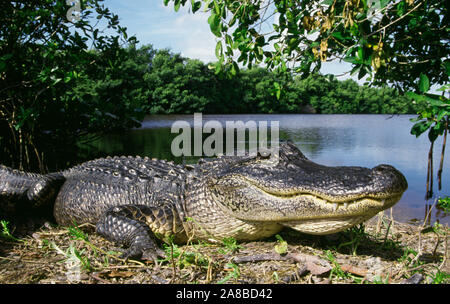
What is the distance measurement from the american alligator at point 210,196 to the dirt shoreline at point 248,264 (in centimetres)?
18

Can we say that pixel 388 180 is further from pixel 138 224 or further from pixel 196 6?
pixel 196 6

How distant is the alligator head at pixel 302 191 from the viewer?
200cm

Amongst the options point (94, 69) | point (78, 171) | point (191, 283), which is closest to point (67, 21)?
point (94, 69)

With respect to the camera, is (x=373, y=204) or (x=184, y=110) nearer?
(x=373, y=204)

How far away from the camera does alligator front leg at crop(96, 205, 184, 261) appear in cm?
267

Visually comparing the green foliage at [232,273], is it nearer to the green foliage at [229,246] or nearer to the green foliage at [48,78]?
the green foliage at [229,246]

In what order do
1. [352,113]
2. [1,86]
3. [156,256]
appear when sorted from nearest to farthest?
1. [156,256]
2. [1,86]
3. [352,113]

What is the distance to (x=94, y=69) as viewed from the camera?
599cm

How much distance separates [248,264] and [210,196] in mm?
690

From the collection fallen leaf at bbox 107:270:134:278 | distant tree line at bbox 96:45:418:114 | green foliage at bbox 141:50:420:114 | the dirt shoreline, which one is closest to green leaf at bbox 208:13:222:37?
the dirt shoreline

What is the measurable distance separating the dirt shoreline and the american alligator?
18 centimetres

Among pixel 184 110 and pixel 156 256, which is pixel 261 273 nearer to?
→ pixel 156 256
